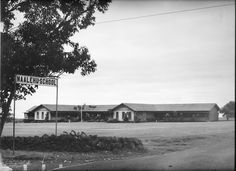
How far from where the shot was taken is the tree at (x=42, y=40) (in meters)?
15.0

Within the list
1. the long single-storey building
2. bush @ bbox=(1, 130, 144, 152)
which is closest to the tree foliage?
the long single-storey building

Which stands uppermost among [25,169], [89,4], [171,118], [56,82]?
[89,4]

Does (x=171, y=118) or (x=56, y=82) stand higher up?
(x=56, y=82)

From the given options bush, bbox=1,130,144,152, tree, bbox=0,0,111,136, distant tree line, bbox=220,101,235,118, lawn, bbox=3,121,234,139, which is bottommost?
bush, bbox=1,130,144,152

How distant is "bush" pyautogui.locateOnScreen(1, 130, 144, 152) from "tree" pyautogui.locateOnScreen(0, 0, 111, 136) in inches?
53.1

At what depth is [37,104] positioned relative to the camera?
16.5 m

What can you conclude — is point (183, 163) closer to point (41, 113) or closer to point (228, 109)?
point (228, 109)

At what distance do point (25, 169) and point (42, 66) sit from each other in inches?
214

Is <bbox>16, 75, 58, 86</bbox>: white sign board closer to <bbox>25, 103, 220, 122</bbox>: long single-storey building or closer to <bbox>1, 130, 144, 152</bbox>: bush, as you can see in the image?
<bbox>25, 103, 220, 122</bbox>: long single-storey building

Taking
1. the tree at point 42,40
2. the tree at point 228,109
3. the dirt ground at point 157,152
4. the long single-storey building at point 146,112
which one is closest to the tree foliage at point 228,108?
the tree at point 228,109

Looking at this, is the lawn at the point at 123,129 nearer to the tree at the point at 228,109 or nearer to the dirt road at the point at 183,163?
the dirt road at the point at 183,163

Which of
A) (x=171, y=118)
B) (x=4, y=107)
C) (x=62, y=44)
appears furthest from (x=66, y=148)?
(x=171, y=118)

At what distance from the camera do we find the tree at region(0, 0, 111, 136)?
15.0 m

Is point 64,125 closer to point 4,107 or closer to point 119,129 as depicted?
point 119,129
